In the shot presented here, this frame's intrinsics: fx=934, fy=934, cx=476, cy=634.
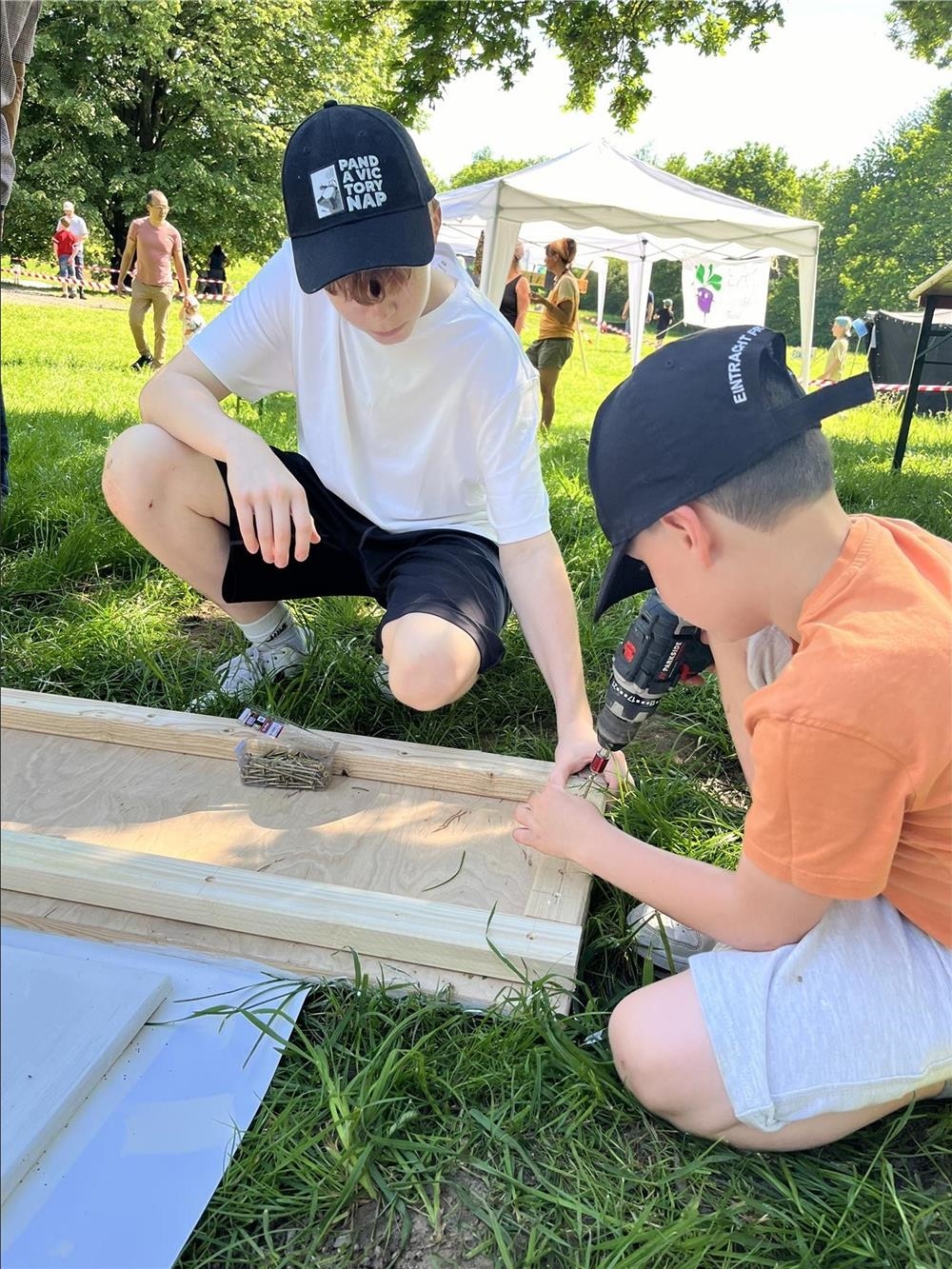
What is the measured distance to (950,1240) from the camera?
1.18 m

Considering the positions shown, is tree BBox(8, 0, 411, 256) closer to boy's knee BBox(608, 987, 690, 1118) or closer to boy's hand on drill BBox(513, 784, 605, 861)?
boy's hand on drill BBox(513, 784, 605, 861)

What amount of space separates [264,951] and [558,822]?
20.8 inches

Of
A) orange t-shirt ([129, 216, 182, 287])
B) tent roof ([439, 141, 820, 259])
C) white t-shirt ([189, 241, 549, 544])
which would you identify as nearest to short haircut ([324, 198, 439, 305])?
white t-shirt ([189, 241, 549, 544])

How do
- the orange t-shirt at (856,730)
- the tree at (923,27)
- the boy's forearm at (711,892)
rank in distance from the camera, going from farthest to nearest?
1. the tree at (923,27)
2. the boy's forearm at (711,892)
3. the orange t-shirt at (856,730)

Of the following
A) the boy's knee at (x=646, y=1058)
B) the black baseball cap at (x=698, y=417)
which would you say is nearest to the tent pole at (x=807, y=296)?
the black baseball cap at (x=698, y=417)

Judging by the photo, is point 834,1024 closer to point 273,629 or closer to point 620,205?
point 273,629

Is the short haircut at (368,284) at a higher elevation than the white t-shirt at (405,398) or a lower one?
higher

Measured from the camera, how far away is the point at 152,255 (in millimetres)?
8750

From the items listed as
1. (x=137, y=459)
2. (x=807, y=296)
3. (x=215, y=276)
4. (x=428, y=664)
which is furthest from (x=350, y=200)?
(x=215, y=276)

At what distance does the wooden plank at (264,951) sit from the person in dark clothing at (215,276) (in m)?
23.3

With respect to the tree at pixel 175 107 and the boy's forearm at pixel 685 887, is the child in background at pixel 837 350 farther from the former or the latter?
the boy's forearm at pixel 685 887

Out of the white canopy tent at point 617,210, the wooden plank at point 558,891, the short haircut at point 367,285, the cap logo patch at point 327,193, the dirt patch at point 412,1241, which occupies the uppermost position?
the white canopy tent at point 617,210

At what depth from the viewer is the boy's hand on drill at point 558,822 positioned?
146cm

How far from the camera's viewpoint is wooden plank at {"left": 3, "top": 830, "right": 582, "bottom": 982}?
1485 millimetres
